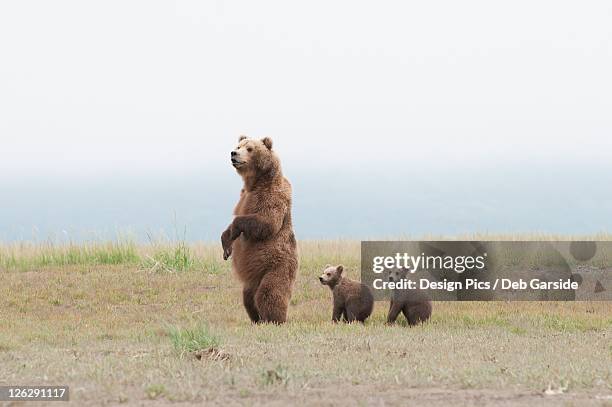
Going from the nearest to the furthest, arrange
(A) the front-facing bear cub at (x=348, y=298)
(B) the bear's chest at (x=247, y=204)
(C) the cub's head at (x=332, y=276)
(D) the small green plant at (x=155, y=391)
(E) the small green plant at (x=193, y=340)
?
(D) the small green plant at (x=155, y=391) → (E) the small green plant at (x=193, y=340) → (B) the bear's chest at (x=247, y=204) → (A) the front-facing bear cub at (x=348, y=298) → (C) the cub's head at (x=332, y=276)

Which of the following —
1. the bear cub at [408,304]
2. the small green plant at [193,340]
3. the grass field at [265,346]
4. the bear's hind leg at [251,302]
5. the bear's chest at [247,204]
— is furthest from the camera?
the bear cub at [408,304]

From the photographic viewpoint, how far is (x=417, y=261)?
54.9 ft

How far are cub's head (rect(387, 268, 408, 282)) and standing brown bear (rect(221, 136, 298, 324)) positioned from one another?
1.55 m

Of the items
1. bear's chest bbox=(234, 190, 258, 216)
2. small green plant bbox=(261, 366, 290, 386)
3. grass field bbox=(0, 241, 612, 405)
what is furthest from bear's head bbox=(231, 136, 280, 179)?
small green plant bbox=(261, 366, 290, 386)

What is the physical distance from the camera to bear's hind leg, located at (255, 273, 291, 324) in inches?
413

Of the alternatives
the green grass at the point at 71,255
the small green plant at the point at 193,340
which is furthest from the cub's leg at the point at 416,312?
the green grass at the point at 71,255

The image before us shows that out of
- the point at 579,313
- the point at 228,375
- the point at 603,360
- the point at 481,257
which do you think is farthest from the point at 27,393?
the point at 481,257

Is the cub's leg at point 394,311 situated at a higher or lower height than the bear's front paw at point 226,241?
lower

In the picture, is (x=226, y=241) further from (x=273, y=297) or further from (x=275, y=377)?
(x=275, y=377)

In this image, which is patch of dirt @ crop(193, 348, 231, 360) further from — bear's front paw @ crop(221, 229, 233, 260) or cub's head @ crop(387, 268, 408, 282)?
cub's head @ crop(387, 268, 408, 282)

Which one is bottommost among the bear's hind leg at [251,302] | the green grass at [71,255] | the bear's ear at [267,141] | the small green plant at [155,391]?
the green grass at [71,255]

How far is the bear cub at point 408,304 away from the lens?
1156 centimetres

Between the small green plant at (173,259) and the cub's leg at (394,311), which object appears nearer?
the cub's leg at (394,311)

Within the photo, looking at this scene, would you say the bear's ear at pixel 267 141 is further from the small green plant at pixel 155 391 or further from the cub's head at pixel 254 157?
the small green plant at pixel 155 391
